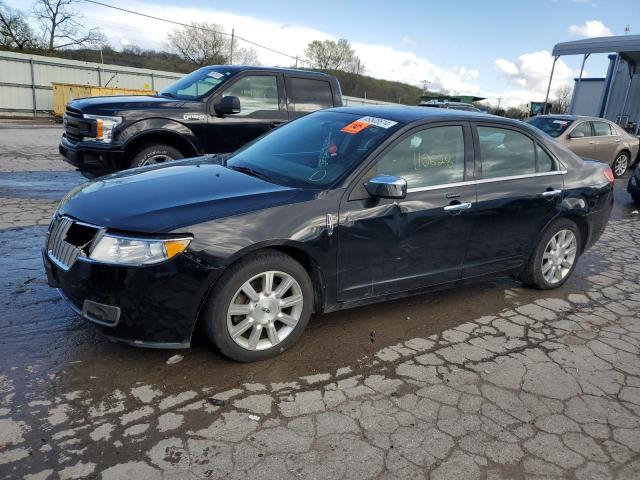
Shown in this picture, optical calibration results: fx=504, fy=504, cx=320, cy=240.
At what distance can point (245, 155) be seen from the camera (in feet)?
13.6

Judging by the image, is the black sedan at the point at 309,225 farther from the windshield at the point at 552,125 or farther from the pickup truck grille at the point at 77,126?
the windshield at the point at 552,125

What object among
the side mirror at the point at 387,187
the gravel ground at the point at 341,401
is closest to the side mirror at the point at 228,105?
the gravel ground at the point at 341,401

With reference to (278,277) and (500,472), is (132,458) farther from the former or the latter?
(500,472)

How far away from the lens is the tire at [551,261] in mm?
4625

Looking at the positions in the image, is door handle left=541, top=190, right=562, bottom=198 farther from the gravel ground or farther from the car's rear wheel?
the car's rear wheel

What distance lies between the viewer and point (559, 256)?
4816 mm

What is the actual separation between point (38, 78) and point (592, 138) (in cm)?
2358

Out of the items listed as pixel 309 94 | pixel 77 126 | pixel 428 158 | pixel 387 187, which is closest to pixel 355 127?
pixel 428 158

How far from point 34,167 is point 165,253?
8.16 metres

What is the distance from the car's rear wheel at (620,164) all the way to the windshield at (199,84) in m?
11.7

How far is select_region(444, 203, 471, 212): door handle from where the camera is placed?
3812 millimetres

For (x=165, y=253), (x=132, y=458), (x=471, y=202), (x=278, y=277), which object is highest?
(x=471, y=202)

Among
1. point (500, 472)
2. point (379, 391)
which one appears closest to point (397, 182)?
point (379, 391)

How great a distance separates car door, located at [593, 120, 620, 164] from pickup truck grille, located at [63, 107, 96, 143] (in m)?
12.1
